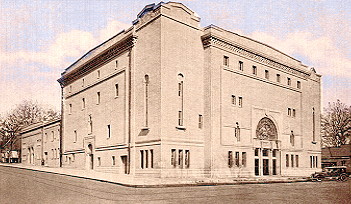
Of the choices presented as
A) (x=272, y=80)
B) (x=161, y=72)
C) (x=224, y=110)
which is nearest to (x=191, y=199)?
(x=161, y=72)

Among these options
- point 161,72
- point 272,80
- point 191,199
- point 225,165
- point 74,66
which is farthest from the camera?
point 74,66

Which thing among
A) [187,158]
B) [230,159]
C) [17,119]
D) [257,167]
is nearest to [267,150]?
[257,167]

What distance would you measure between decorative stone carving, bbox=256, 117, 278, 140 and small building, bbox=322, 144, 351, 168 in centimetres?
2416

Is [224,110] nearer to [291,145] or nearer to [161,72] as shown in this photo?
[161,72]

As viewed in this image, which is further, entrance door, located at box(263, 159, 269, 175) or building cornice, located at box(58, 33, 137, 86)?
entrance door, located at box(263, 159, 269, 175)

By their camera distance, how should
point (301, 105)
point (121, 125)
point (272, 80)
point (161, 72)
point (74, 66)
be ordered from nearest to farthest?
1. point (161, 72)
2. point (121, 125)
3. point (272, 80)
4. point (301, 105)
5. point (74, 66)

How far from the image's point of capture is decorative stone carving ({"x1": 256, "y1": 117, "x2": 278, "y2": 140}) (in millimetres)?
38334

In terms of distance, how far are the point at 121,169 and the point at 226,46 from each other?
15.4 metres

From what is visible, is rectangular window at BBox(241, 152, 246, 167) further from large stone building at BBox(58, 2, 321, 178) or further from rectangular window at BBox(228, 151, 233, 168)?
rectangular window at BBox(228, 151, 233, 168)

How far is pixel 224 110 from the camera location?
111ft

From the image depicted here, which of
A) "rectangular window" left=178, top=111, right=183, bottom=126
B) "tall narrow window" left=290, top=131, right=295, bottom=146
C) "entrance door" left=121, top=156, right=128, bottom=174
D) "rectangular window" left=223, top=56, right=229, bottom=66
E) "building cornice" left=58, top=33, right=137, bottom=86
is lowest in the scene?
"entrance door" left=121, top=156, right=128, bottom=174

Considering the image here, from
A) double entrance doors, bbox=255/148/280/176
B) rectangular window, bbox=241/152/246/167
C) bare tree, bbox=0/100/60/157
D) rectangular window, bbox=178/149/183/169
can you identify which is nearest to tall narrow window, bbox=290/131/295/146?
double entrance doors, bbox=255/148/280/176

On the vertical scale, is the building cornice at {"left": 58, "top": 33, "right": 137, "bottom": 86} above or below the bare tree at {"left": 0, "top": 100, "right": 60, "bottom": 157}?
above

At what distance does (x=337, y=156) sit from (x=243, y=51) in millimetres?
32973
